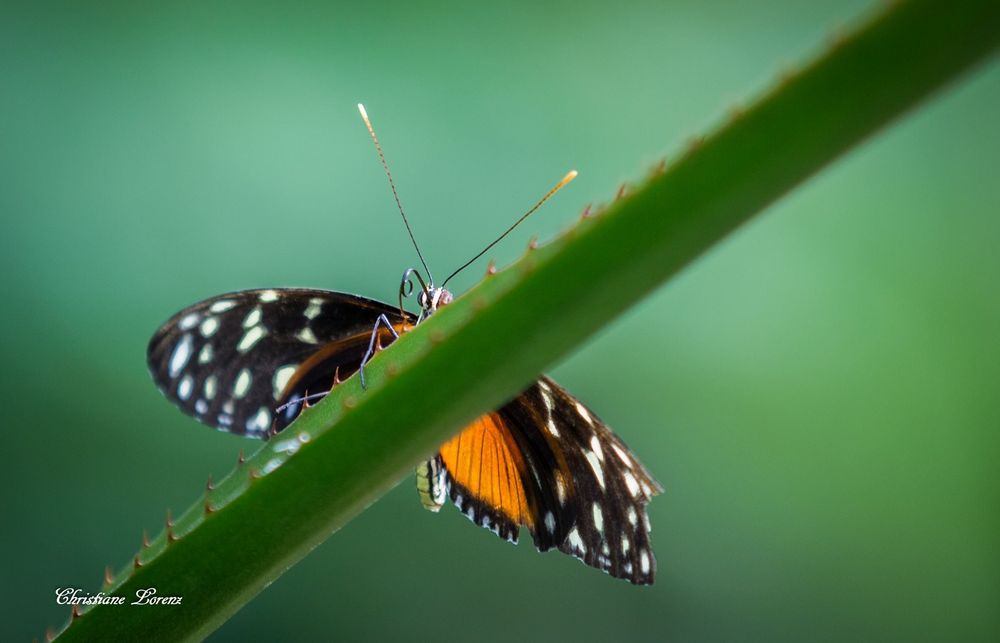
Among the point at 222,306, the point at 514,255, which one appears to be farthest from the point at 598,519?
the point at 514,255

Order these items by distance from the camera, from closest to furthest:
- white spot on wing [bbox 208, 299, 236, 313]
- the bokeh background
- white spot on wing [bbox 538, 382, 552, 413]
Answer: white spot on wing [bbox 538, 382, 552, 413] → white spot on wing [bbox 208, 299, 236, 313] → the bokeh background

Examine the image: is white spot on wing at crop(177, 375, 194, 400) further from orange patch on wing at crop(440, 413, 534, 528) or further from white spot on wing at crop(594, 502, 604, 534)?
white spot on wing at crop(594, 502, 604, 534)

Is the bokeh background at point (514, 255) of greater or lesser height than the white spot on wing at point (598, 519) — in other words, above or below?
above

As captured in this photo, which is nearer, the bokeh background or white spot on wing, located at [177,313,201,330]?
white spot on wing, located at [177,313,201,330]

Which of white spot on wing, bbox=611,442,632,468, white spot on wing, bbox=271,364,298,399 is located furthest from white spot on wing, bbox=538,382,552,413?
white spot on wing, bbox=271,364,298,399

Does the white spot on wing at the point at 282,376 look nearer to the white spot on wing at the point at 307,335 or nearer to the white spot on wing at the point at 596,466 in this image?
the white spot on wing at the point at 307,335

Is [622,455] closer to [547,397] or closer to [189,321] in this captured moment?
[547,397]

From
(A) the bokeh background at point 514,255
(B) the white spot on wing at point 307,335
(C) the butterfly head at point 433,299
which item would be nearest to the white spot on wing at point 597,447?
(C) the butterfly head at point 433,299

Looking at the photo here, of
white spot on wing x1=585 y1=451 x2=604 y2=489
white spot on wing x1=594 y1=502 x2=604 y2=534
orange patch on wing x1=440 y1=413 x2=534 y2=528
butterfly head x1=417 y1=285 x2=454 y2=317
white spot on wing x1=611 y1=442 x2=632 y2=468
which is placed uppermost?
butterfly head x1=417 y1=285 x2=454 y2=317
